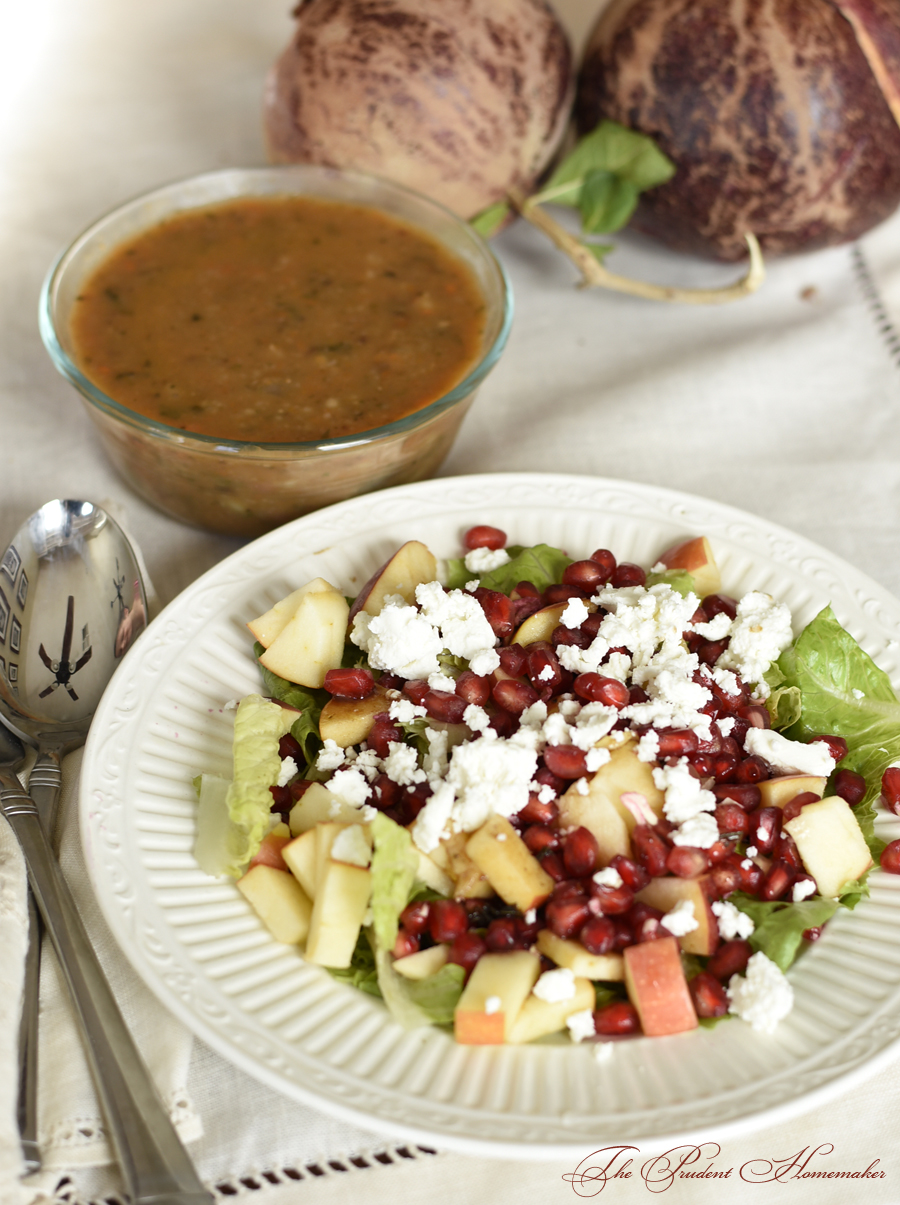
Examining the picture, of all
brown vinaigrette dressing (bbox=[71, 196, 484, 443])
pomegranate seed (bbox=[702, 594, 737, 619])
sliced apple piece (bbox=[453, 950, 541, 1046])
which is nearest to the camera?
sliced apple piece (bbox=[453, 950, 541, 1046])

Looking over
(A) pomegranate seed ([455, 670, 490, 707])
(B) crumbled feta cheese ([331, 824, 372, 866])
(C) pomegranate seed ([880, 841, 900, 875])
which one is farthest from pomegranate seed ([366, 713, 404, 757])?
(C) pomegranate seed ([880, 841, 900, 875])

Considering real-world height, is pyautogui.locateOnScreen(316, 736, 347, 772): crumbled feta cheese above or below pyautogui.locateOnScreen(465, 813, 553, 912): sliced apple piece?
below

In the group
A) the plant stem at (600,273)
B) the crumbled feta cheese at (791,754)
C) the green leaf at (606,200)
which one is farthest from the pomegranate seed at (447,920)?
the green leaf at (606,200)

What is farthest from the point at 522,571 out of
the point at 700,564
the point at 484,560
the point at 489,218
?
the point at 489,218

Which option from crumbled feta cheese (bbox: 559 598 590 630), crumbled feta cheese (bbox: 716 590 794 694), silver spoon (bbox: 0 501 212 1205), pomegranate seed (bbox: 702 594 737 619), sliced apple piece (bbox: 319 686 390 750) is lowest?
silver spoon (bbox: 0 501 212 1205)

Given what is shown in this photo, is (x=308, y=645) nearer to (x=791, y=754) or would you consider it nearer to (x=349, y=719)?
(x=349, y=719)

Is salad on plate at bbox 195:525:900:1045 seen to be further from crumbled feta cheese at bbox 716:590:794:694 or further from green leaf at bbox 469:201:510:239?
green leaf at bbox 469:201:510:239
